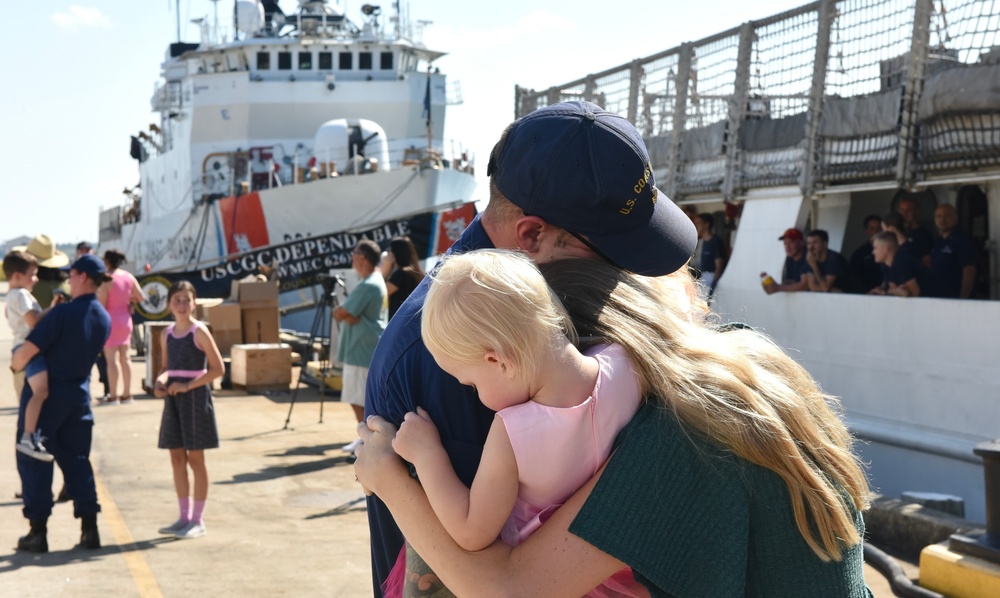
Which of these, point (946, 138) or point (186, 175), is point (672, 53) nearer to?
point (946, 138)

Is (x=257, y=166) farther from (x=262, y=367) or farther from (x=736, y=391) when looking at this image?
(x=736, y=391)

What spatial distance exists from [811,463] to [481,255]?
0.61m

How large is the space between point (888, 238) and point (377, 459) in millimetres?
7119

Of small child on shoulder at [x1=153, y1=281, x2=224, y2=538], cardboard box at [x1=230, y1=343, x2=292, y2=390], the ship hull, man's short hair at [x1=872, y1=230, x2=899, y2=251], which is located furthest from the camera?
the ship hull

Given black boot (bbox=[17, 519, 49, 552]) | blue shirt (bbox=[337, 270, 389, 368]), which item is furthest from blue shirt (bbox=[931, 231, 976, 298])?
black boot (bbox=[17, 519, 49, 552])

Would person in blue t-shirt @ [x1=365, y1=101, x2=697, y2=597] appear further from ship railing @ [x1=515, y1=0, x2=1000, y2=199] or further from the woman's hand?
ship railing @ [x1=515, y1=0, x2=1000, y2=199]

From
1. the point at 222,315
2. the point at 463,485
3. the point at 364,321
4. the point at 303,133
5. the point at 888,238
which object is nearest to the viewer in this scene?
the point at 463,485

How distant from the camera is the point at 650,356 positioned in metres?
1.75

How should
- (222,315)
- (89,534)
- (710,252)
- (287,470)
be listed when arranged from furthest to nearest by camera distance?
(222,315)
(710,252)
(287,470)
(89,534)

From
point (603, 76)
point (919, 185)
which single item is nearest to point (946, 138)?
point (919, 185)

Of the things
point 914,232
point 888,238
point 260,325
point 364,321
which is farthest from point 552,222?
point 260,325

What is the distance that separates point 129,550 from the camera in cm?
698

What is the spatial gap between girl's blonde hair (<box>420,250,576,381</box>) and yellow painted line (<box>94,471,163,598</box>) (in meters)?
4.86

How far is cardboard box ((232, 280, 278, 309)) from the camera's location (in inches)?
649
